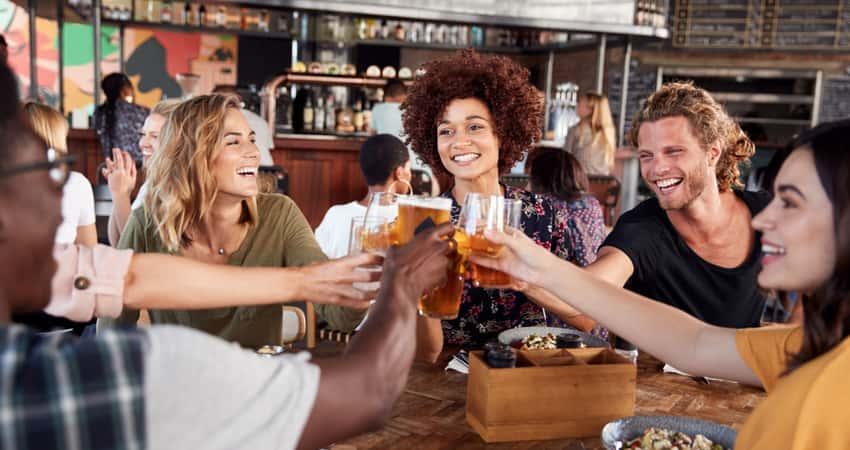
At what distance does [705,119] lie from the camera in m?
2.22

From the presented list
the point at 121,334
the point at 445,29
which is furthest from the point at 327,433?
the point at 445,29

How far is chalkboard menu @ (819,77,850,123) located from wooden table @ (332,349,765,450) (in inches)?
337

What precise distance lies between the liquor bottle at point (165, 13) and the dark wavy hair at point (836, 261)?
8.50 meters

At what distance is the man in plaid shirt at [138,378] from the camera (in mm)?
659

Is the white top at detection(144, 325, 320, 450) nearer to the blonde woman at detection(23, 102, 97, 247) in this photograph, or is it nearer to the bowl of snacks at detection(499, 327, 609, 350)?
the bowl of snacks at detection(499, 327, 609, 350)

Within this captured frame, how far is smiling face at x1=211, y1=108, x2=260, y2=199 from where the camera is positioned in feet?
7.13

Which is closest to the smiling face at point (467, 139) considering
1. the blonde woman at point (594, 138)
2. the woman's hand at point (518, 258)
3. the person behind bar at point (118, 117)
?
the woman's hand at point (518, 258)

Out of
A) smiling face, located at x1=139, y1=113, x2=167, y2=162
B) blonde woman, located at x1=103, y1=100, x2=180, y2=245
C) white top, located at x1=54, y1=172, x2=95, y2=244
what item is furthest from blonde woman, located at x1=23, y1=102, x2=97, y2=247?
smiling face, located at x1=139, y1=113, x2=167, y2=162

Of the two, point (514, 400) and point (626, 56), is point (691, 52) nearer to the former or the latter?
point (626, 56)

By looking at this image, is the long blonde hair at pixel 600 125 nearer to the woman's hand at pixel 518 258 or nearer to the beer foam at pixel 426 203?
the woman's hand at pixel 518 258

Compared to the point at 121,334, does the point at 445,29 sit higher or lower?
higher

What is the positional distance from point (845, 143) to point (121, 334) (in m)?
1.03

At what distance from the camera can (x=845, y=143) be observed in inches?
42.6

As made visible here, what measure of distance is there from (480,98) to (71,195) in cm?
167
